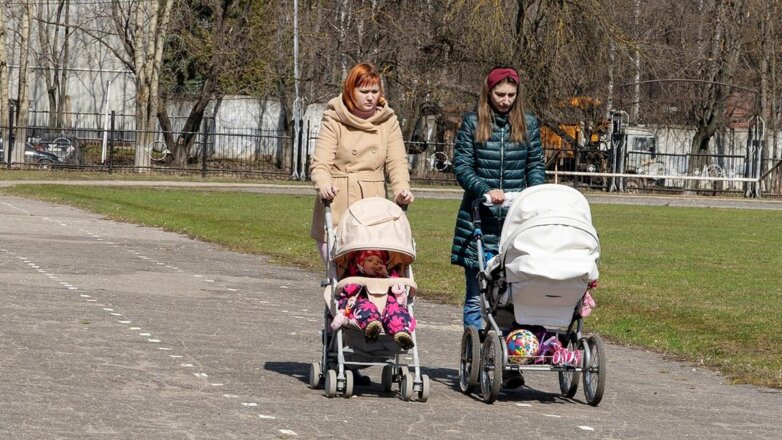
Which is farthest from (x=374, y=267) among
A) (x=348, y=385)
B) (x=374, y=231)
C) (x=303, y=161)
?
(x=303, y=161)

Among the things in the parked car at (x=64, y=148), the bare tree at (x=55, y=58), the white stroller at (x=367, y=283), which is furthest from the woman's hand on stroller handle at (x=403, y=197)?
the bare tree at (x=55, y=58)

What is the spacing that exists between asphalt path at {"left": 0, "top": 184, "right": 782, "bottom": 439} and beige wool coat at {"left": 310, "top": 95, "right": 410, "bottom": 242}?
4.04ft

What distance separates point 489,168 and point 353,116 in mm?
966

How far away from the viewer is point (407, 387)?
8.45m

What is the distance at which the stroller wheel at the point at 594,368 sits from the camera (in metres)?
8.53

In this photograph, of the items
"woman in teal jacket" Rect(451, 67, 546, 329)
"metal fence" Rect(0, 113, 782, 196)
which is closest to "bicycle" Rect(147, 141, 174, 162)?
"metal fence" Rect(0, 113, 782, 196)

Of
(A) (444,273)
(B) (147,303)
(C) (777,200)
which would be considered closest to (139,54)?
(C) (777,200)

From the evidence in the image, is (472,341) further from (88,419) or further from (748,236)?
(748,236)

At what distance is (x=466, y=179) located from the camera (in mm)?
9141

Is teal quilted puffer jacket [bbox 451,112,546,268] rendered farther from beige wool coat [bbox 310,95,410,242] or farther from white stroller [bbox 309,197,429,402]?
white stroller [bbox 309,197,429,402]

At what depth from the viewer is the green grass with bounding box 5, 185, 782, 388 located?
42.6 feet

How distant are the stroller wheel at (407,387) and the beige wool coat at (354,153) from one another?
119 centimetres

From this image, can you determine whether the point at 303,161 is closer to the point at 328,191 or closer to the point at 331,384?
the point at 328,191

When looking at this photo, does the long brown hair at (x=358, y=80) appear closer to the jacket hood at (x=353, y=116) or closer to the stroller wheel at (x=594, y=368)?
the jacket hood at (x=353, y=116)
